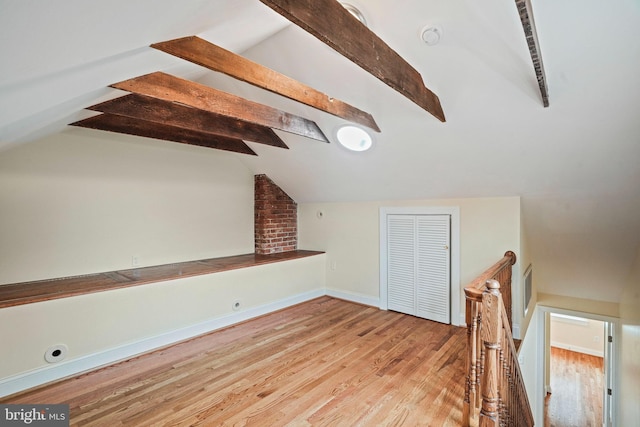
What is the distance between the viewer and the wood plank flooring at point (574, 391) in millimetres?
5129

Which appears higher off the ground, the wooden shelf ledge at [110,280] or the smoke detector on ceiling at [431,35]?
the smoke detector on ceiling at [431,35]

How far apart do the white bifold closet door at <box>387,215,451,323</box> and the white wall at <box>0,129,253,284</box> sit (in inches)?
90.5

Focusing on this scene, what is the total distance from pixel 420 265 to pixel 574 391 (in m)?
4.90

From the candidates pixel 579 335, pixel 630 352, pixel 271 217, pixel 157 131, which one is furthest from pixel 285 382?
pixel 579 335

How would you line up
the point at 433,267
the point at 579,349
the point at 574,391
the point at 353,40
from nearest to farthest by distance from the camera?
the point at 353,40
the point at 433,267
the point at 574,391
the point at 579,349

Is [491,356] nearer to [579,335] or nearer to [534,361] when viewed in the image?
[534,361]

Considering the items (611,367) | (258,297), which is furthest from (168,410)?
(611,367)

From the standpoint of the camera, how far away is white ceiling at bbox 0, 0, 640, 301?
1071mm

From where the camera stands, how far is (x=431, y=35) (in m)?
1.90

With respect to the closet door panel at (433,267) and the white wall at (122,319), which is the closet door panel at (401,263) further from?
the white wall at (122,319)

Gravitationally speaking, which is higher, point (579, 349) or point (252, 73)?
point (252, 73)

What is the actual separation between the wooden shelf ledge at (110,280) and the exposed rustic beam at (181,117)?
150 cm

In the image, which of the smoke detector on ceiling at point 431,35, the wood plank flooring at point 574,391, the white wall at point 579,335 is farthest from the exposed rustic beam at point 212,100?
the white wall at point 579,335

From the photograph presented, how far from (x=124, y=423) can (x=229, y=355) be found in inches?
39.3
